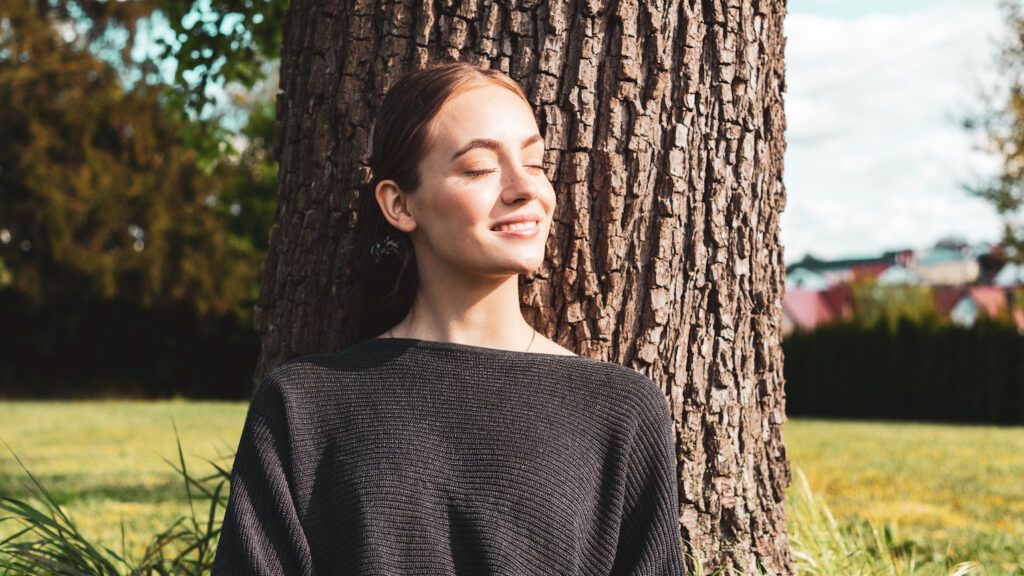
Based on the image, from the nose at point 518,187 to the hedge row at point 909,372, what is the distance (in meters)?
17.3

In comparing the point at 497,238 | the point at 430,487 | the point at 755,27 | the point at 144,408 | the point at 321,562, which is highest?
the point at 755,27

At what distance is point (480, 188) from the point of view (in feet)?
6.59

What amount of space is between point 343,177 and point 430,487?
2.93ft

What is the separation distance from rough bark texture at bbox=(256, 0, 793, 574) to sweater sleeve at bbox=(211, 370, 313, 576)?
52cm

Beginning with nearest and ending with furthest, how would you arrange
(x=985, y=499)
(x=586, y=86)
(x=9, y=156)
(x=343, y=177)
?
1. (x=586, y=86)
2. (x=343, y=177)
3. (x=985, y=499)
4. (x=9, y=156)

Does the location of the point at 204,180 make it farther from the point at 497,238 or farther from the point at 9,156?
the point at 497,238

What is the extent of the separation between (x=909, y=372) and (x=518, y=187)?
18619 millimetres

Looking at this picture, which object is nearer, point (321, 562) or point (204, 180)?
point (321, 562)

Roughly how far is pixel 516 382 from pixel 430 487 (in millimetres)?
280

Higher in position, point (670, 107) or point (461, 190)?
point (670, 107)

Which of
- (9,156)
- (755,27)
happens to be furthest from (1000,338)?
(9,156)

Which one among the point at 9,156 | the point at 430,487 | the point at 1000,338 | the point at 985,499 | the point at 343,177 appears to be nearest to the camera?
the point at 430,487

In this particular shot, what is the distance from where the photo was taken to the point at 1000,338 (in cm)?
1800

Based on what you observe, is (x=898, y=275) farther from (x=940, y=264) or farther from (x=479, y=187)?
(x=479, y=187)
